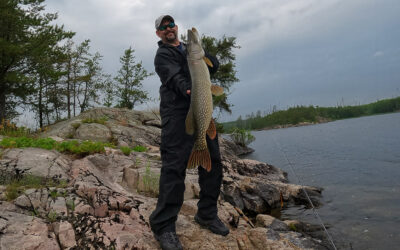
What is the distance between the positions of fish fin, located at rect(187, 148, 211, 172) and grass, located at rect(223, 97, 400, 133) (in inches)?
4218

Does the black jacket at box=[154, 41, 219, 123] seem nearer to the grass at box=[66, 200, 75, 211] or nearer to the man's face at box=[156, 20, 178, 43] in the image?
the man's face at box=[156, 20, 178, 43]

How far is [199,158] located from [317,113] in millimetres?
139486

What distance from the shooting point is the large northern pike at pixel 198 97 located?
3816mm

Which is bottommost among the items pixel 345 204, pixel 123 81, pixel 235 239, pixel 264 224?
pixel 345 204

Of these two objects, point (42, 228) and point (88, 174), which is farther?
point (88, 174)

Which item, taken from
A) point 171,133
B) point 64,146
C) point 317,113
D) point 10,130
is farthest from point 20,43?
point 317,113

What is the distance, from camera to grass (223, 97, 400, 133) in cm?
11970

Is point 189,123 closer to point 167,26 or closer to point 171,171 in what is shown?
point 171,171

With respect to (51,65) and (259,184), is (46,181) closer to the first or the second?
(259,184)

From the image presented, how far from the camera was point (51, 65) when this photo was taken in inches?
949

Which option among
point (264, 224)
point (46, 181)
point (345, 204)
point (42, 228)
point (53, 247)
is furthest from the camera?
point (345, 204)

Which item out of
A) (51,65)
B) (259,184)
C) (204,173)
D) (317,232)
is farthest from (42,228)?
(51,65)

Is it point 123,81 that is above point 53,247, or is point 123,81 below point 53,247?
above

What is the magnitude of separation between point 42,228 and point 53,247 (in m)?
0.45
